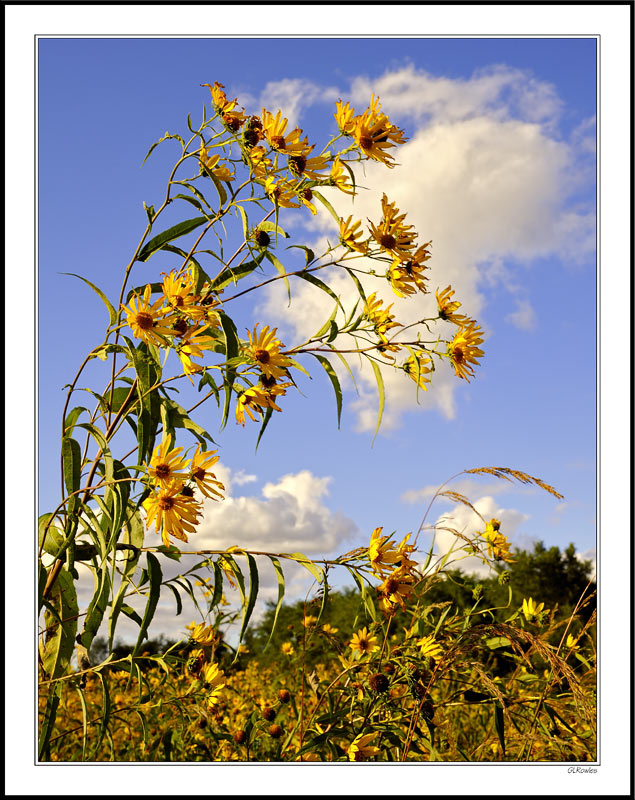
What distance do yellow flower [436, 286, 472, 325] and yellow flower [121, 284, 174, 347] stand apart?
0.58 metres

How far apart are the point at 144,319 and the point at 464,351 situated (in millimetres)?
636

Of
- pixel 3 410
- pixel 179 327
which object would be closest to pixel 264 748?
pixel 3 410

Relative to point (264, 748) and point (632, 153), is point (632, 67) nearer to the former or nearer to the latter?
point (632, 153)

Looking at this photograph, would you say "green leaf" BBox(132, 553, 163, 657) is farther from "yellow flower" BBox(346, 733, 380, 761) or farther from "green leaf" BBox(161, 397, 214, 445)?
"yellow flower" BBox(346, 733, 380, 761)

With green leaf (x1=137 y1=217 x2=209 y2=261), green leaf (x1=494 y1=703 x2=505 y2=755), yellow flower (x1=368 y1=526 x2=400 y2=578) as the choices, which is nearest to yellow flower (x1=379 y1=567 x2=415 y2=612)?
yellow flower (x1=368 y1=526 x2=400 y2=578)

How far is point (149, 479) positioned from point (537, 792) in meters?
0.91

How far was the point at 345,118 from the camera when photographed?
4.27ft

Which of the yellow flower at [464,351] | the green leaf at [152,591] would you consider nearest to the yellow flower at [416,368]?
the yellow flower at [464,351]

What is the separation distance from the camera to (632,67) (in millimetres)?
1457

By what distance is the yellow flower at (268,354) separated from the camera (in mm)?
1192

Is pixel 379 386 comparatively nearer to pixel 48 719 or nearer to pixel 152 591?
pixel 152 591

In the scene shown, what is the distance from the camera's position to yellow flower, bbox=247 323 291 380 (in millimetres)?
1192

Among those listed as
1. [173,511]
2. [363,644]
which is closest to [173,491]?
[173,511]

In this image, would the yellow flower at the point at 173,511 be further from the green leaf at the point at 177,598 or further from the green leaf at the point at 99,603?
the green leaf at the point at 177,598
